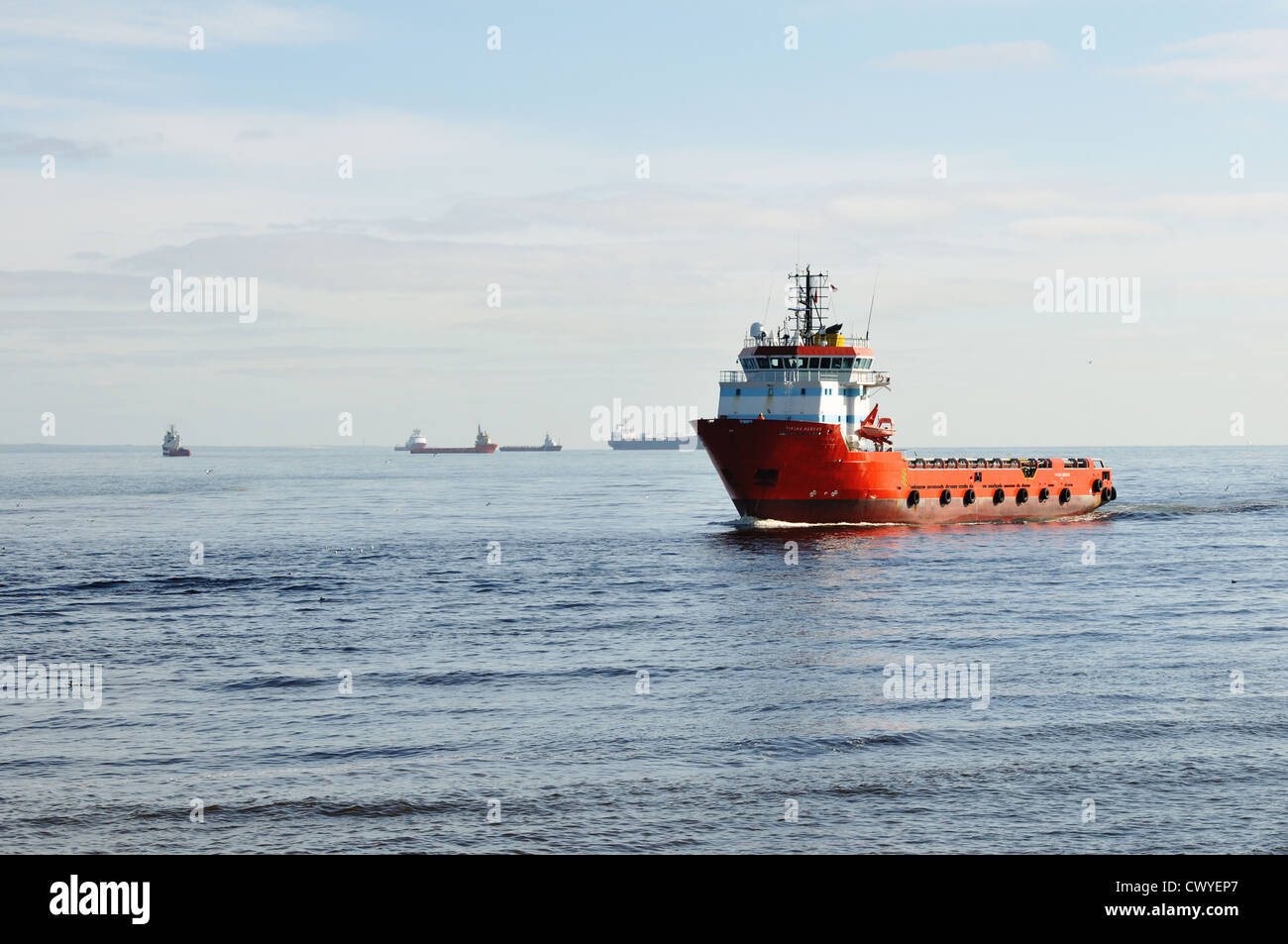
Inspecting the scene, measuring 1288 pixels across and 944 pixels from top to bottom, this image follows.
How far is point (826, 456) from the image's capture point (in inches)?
2940

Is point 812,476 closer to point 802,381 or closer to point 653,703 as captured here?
point 802,381

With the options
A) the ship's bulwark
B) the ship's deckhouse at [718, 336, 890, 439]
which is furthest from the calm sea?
the ship's deckhouse at [718, 336, 890, 439]

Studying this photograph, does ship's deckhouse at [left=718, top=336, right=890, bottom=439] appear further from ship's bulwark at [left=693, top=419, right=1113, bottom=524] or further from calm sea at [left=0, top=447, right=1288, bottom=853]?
calm sea at [left=0, top=447, right=1288, bottom=853]

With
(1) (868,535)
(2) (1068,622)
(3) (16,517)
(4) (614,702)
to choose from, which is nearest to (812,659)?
(4) (614,702)

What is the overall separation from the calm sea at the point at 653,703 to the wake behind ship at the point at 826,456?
613 centimetres

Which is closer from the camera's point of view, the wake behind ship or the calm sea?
the calm sea

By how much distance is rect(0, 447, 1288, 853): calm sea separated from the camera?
21.0 meters

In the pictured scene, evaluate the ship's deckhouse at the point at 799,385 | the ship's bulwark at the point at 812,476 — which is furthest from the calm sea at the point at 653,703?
the ship's deckhouse at the point at 799,385

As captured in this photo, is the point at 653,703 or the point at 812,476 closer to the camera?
the point at 653,703

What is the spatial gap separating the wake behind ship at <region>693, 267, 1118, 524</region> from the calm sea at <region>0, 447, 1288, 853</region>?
613cm

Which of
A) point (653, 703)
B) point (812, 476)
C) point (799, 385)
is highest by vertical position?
point (799, 385)

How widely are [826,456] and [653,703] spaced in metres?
46.2

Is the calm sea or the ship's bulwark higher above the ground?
the ship's bulwark

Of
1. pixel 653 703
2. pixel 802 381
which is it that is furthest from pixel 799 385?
pixel 653 703
